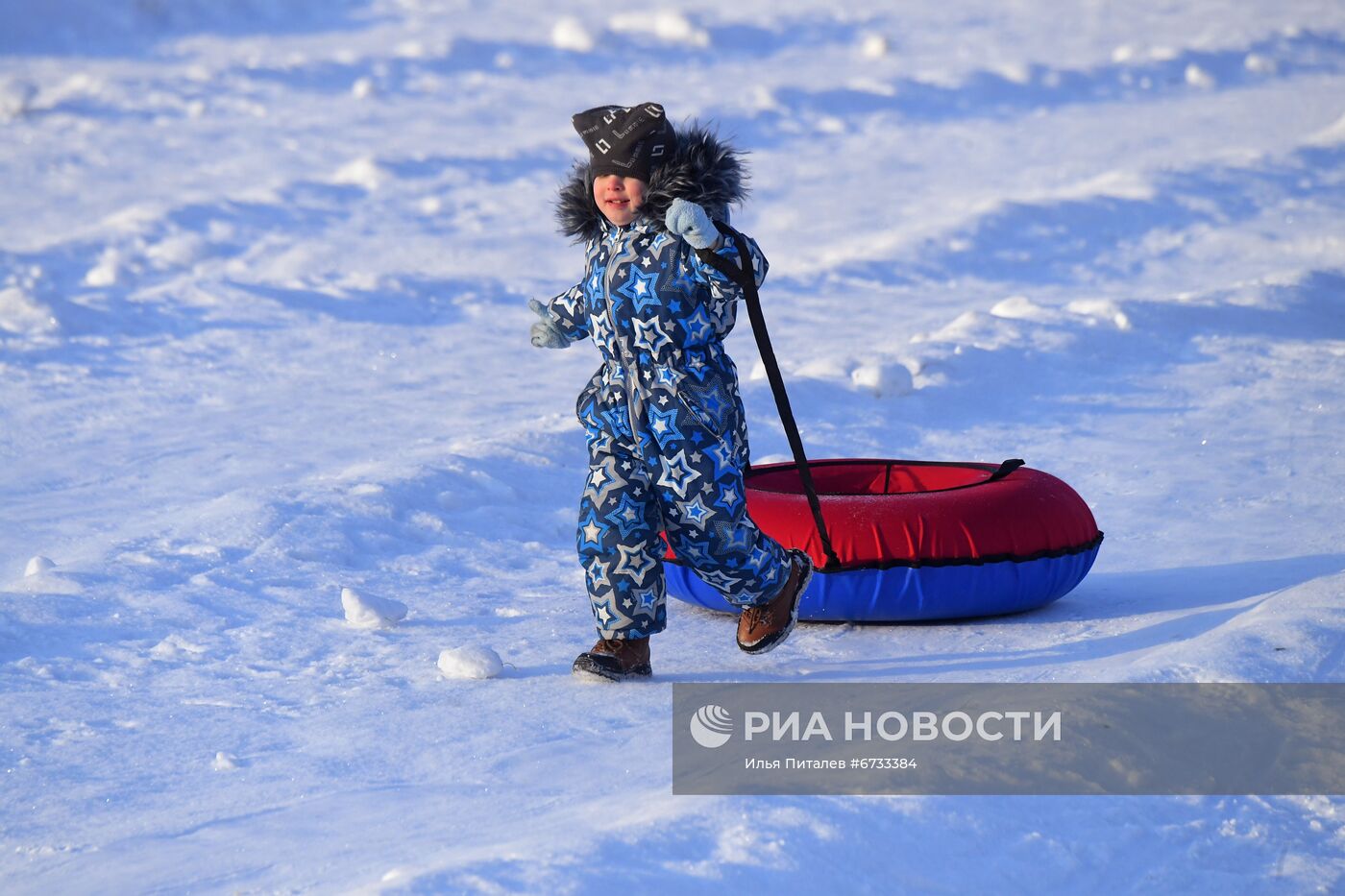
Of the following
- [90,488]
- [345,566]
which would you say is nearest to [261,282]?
[90,488]

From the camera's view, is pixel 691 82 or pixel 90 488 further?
pixel 691 82

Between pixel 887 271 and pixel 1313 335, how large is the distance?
9.23ft

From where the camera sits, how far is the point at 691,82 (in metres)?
16.2

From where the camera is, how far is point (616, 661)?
12.4 feet

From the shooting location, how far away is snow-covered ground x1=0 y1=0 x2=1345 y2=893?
114 inches

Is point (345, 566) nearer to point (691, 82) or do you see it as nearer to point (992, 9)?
point (691, 82)

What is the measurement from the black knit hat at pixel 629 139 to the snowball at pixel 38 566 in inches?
81.5

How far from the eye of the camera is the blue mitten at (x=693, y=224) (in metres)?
3.48

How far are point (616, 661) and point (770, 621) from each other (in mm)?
384

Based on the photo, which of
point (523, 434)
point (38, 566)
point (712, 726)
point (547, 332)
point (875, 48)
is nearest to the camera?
point (712, 726)

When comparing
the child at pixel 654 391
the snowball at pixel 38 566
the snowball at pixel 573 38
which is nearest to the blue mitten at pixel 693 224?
the child at pixel 654 391

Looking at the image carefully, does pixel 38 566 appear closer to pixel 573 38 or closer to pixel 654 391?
pixel 654 391

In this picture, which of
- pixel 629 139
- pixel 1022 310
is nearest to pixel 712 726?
pixel 629 139

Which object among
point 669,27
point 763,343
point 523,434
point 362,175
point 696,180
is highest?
point 669,27
